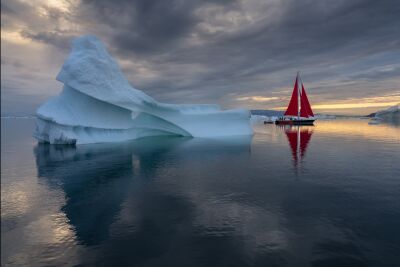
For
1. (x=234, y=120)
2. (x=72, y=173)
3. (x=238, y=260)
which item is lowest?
(x=238, y=260)

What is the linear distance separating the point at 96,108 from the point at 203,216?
85.4ft

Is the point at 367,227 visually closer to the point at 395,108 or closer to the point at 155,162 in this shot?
the point at 155,162

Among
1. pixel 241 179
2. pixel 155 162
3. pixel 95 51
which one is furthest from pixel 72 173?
pixel 95 51

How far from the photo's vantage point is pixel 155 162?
19.8 metres

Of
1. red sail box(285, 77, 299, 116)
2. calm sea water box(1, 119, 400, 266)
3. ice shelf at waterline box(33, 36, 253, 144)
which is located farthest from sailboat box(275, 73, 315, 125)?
calm sea water box(1, 119, 400, 266)

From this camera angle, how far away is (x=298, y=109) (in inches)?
3034

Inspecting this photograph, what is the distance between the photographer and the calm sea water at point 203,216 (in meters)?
6.73

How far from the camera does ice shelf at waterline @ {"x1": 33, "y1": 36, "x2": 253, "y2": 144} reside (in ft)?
94.5

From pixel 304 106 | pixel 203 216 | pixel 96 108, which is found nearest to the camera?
pixel 203 216

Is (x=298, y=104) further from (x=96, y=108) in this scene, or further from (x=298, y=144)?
(x=96, y=108)

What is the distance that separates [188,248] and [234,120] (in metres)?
33.2

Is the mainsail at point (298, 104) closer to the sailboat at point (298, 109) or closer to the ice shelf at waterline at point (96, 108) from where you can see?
the sailboat at point (298, 109)

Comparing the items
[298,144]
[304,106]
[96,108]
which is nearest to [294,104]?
[304,106]

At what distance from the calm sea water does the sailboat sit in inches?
2429
